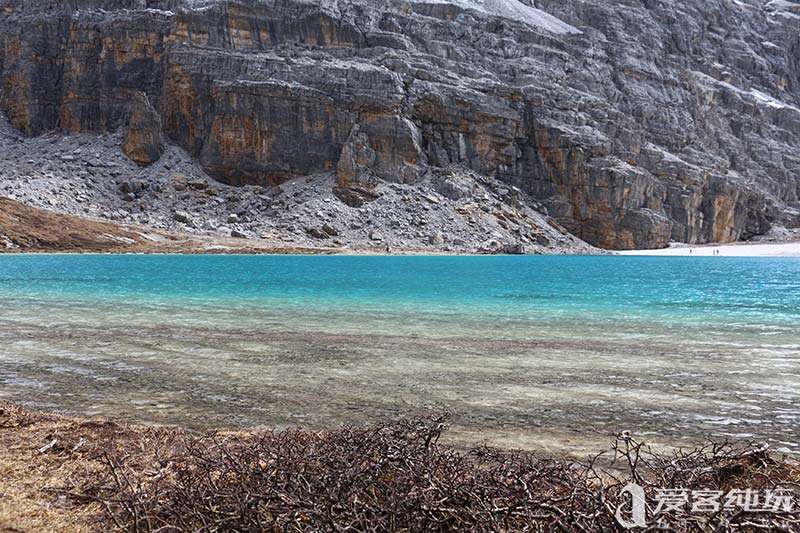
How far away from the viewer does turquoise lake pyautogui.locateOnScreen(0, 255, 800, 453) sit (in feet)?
25.2

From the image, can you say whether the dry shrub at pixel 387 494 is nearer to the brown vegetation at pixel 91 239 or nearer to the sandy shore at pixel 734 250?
the brown vegetation at pixel 91 239

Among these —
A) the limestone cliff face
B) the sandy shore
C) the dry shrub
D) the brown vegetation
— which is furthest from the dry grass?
the sandy shore

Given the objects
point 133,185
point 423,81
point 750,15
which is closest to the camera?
point 133,185

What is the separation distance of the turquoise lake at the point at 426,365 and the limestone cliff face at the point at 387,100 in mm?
81429

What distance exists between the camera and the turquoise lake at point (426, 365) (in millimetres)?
7691

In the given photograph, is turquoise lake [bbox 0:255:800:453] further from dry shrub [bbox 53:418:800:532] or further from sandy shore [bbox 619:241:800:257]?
sandy shore [bbox 619:241:800:257]

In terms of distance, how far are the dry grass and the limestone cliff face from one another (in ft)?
312

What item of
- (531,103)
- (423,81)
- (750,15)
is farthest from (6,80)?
(750,15)

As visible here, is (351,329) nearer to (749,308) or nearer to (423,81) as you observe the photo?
(749,308)

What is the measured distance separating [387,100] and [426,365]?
9876cm

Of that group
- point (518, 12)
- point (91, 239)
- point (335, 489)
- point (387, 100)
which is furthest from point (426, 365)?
point (518, 12)

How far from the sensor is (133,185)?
94250 mm

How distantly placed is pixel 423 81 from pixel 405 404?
10962cm

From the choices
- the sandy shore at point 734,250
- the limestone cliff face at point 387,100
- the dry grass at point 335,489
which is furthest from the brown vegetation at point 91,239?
the dry grass at point 335,489
